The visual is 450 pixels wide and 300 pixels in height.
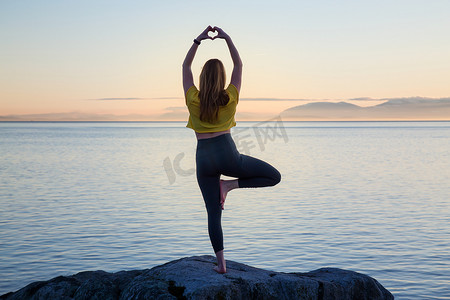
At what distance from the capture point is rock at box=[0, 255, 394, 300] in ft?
22.5

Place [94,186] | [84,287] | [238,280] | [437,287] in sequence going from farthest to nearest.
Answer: [94,186], [437,287], [84,287], [238,280]

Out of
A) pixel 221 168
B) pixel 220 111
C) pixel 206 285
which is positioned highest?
pixel 220 111

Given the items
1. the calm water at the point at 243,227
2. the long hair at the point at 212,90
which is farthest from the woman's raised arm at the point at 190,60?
the calm water at the point at 243,227

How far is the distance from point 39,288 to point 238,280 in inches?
143

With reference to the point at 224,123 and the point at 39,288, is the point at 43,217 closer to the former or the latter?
the point at 39,288

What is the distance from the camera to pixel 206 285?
22.3 ft

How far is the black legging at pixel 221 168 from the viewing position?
6.55 metres

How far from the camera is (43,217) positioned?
1927 centimetres

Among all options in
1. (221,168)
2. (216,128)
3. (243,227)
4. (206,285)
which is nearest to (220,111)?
(216,128)

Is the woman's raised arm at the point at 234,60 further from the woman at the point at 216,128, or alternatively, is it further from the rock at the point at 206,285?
the rock at the point at 206,285

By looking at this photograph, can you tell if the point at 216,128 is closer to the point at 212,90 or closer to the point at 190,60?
the point at 212,90

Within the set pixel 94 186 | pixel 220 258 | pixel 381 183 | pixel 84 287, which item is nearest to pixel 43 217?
pixel 94 186

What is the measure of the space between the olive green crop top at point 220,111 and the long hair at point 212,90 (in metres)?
0.09

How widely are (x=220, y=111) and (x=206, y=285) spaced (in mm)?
2313
